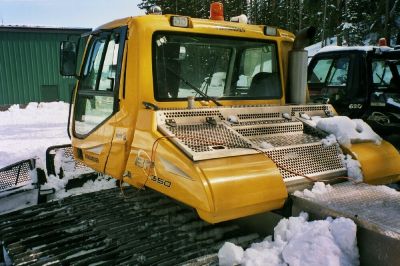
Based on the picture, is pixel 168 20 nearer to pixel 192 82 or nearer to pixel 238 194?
pixel 192 82

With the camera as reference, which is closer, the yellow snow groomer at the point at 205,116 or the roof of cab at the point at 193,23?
the yellow snow groomer at the point at 205,116

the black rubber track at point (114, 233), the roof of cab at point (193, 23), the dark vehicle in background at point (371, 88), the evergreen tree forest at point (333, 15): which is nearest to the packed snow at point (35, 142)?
the black rubber track at point (114, 233)

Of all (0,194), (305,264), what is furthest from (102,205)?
(305,264)

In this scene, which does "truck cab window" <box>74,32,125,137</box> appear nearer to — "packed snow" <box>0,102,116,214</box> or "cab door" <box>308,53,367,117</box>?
"packed snow" <box>0,102,116,214</box>

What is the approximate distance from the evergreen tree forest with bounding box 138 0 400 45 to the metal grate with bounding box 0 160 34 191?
2206 cm

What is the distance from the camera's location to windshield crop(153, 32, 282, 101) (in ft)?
12.3

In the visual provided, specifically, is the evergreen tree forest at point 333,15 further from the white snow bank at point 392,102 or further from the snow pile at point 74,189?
the snow pile at point 74,189

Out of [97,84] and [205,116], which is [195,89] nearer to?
[205,116]

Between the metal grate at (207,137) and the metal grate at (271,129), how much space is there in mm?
198

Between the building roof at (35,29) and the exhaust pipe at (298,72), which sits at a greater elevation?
the building roof at (35,29)

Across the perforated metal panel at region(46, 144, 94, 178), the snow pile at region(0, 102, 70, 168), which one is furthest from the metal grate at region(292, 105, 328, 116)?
the snow pile at region(0, 102, 70, 168)

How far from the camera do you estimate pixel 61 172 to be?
5039 millimetres

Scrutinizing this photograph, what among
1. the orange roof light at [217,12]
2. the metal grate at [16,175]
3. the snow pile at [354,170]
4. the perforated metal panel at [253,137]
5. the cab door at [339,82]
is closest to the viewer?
the perforated metal panel at [253,137]

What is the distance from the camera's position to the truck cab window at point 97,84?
13.1 feet
